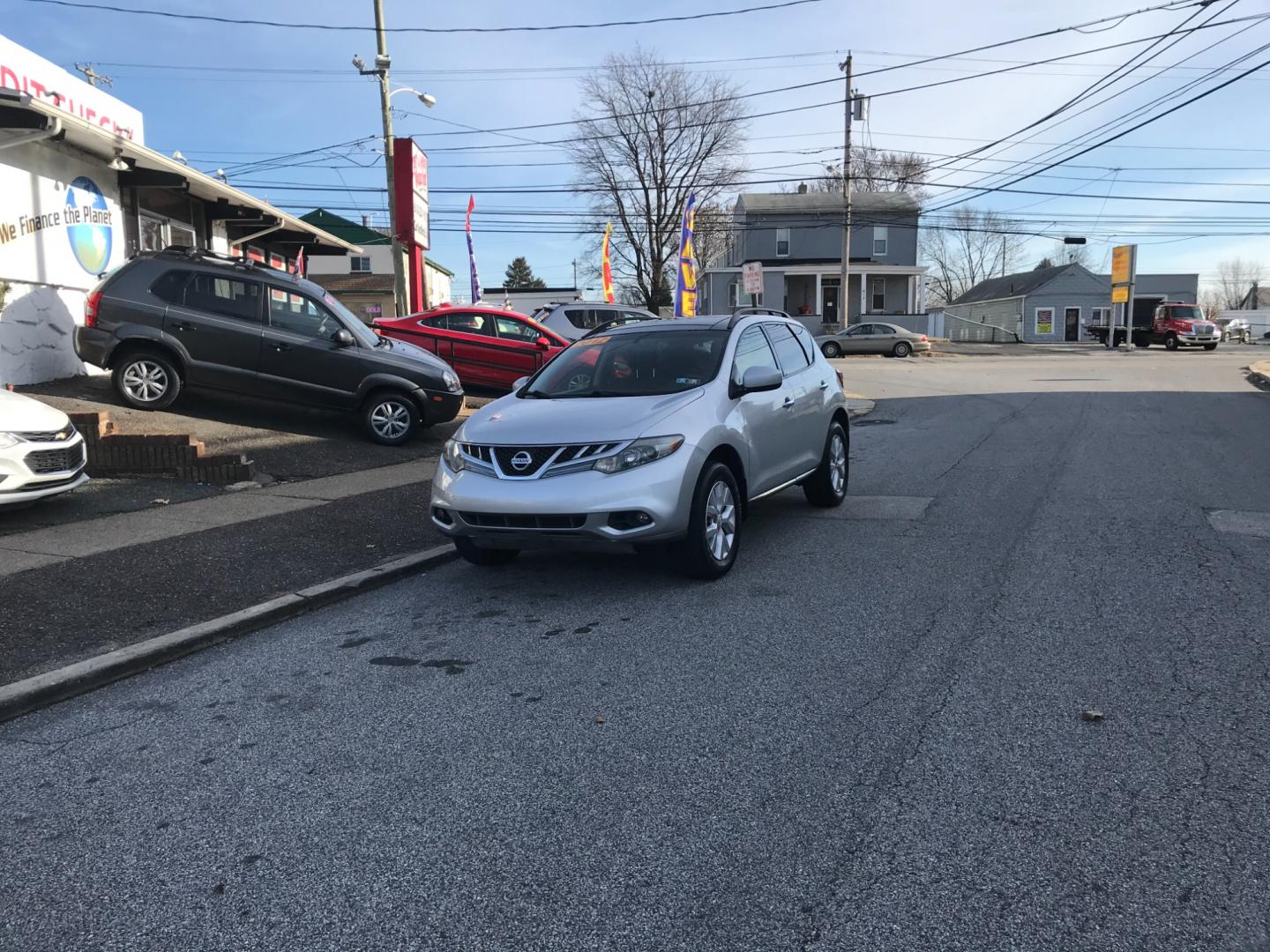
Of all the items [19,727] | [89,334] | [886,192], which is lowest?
[19,727]

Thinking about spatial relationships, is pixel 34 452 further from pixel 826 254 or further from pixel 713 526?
pixel 826 254

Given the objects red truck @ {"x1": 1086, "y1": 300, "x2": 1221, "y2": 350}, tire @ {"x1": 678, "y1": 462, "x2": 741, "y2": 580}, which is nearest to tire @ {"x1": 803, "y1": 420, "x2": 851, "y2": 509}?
tire @ {"x1": 678, "y1": 462, "x2": 741, "y2": 580}

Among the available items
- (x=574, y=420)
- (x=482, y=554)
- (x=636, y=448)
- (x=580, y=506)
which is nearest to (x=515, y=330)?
(x=482, y=554)

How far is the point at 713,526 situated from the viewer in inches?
239

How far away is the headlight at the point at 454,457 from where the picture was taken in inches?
238

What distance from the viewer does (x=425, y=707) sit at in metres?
4.22

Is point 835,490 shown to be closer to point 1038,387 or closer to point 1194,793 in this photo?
point 1194,793

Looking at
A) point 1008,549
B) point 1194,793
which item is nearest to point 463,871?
point 1194,793

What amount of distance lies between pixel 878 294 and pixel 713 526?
47442mm

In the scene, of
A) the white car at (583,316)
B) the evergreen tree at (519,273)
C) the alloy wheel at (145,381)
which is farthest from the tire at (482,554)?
the evergreen tree at (519,273)

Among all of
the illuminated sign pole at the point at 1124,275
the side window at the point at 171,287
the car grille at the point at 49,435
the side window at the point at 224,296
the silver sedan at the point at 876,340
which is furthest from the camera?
the illuminated sign pole at the point at 1124,275

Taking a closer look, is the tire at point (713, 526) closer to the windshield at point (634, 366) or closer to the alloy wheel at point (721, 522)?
the alloy wheel at point (721, 522)

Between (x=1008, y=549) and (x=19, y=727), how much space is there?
6007mm

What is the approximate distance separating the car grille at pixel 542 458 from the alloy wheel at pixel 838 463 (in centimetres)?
338
